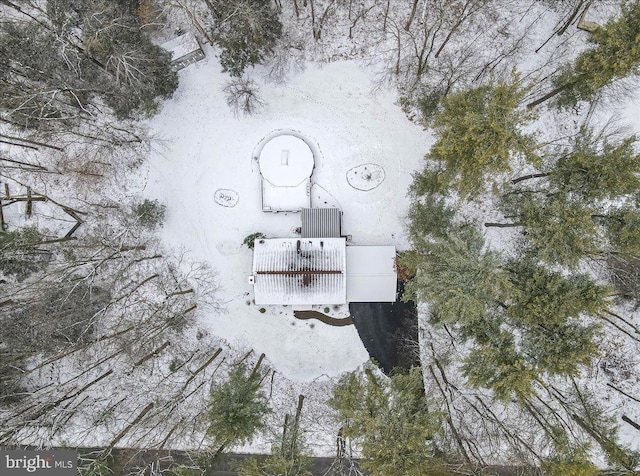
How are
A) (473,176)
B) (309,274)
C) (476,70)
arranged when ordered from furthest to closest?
(476,70)
(309,274)
(473,176)

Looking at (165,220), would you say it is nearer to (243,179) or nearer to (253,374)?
(243,179)

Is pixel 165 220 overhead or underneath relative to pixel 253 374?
overhead

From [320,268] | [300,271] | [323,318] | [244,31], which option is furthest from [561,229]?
[244,31]

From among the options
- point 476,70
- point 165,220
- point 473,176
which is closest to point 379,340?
point 473,176

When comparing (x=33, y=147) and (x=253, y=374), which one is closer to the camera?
(x=253, y=374)

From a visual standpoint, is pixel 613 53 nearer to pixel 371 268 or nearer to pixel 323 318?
pixel 371 268

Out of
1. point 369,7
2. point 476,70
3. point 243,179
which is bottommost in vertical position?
point 243,179
